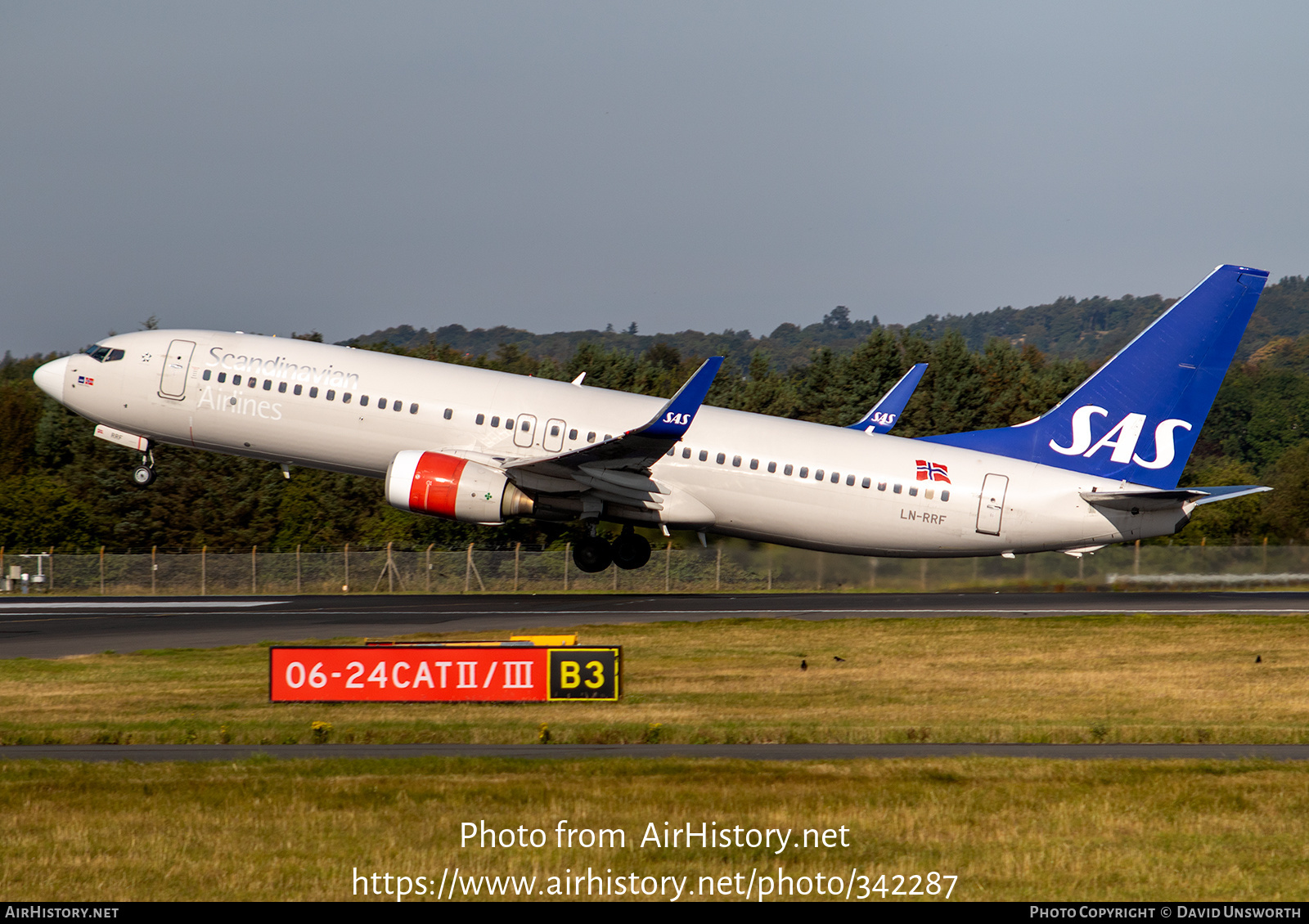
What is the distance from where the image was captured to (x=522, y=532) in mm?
59250

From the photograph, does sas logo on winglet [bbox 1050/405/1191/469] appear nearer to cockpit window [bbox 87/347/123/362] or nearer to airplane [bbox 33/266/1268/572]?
airplane [bbox 33/266/1268/572]

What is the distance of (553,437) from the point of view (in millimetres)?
36125

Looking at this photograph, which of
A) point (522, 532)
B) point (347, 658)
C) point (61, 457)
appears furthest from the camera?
point (61, 457)

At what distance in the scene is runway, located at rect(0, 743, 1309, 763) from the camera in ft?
55.9

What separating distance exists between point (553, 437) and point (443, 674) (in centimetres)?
1494

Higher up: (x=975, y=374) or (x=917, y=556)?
(x=975, y=374)

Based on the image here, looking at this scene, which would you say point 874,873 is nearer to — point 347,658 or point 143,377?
point 347,658

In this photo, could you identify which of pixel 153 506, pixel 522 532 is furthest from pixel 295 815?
pixel 153 506

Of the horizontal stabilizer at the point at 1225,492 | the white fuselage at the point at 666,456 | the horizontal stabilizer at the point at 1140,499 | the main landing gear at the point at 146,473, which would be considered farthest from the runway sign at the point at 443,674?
the main landing gear at the point at 146,473

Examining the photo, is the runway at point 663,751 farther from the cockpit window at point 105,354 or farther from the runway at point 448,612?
the cockpit window at point 105,354

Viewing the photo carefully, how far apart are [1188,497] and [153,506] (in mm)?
52060

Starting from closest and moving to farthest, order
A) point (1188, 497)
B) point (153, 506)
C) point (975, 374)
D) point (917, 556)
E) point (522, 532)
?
point (1188, 497), point (917, 556), point (522, 532), point (153, 506), point (975, 374)

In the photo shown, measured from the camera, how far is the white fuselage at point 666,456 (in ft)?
116

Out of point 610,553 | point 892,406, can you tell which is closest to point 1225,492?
point 892,406
